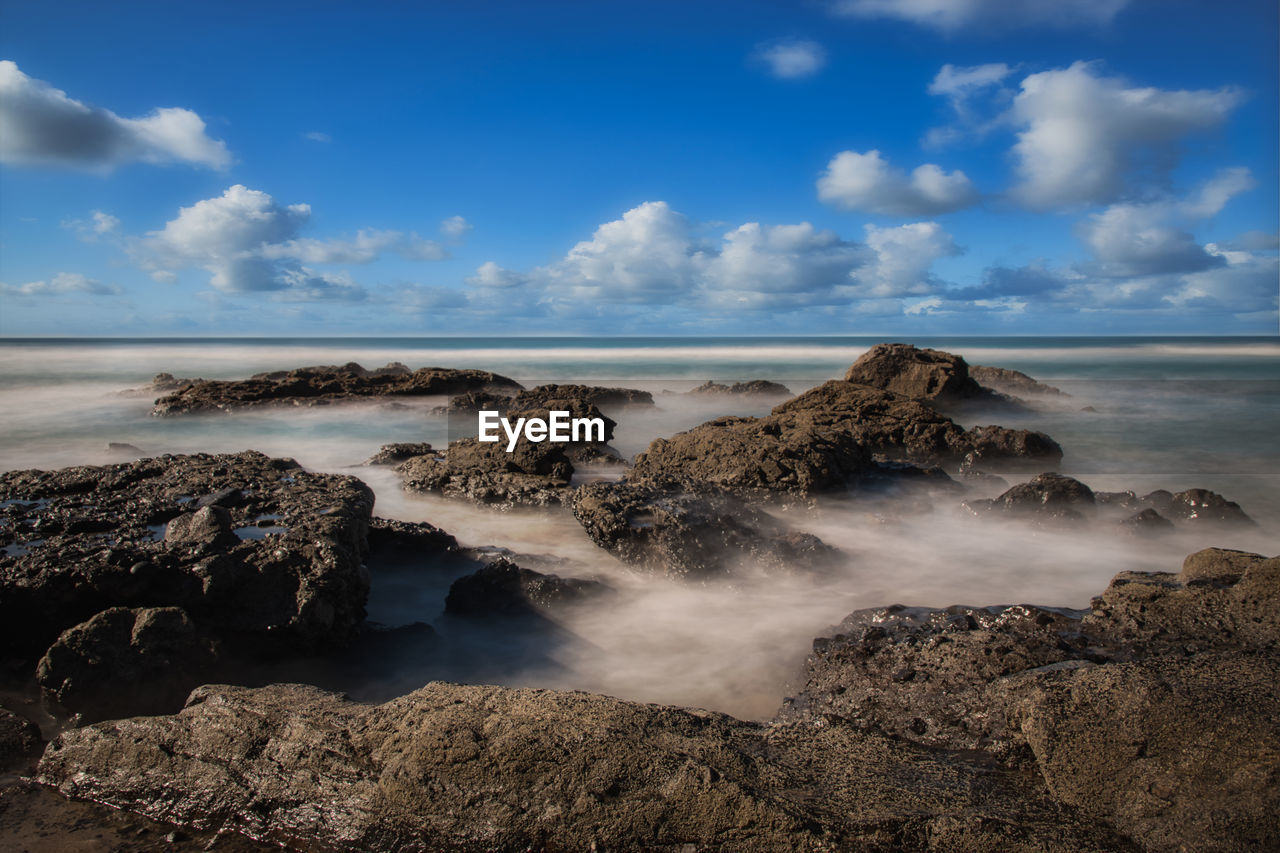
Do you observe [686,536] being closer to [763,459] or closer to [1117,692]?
[763,459]

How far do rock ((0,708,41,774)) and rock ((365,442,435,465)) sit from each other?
611 centimetres

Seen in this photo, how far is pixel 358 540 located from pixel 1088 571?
199 inches

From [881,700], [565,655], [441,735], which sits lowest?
[565,655]

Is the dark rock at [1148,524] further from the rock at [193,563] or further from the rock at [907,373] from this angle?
the rock at [907,373]

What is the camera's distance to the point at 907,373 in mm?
13766

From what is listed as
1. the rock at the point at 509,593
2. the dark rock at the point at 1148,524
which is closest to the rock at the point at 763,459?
the rock at the point at 509,593

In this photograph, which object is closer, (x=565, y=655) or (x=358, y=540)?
(x=565, y=655)

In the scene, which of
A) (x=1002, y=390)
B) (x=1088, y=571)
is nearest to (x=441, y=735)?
(x=1088, y=571)

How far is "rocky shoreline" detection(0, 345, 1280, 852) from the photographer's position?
1943 mm

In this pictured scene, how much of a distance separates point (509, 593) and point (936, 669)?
2557 millimetres

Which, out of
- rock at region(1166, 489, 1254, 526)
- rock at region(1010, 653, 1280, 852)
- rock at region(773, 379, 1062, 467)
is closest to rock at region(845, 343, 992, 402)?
rock at region(773, 379, 1062, 467)

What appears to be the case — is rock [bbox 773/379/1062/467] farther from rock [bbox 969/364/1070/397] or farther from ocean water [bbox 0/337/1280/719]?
rock [bbox 969/364/1070/397]

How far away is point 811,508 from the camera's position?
6.69 meters

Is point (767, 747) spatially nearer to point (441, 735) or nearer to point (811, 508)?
point (441, 735)
